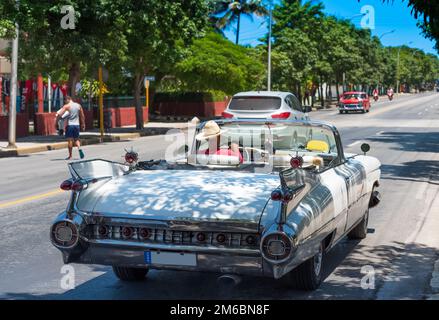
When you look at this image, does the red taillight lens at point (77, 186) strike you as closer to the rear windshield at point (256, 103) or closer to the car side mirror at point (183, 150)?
the car side mirror at point (183, 150)

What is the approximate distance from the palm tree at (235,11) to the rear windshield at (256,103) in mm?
52265

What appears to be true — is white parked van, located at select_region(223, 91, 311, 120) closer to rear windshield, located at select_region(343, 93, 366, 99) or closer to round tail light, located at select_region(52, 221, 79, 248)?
round tail light, located at select_region(52, 221, 79, 248)

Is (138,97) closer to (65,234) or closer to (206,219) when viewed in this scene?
(65,234)

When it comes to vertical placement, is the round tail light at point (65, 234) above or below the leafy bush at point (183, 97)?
below

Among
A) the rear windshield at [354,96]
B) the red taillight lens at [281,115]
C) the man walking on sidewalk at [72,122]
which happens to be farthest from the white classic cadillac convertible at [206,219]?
the rear windshield at [354,96]

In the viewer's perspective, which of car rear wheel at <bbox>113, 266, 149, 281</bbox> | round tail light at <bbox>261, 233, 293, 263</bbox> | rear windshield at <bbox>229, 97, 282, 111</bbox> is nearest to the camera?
round tail light at <bbox>261, 233, 293, 263</bbox>

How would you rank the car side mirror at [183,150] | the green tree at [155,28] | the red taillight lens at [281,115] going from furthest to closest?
the green tree at [155,28]
the red taillight lens at [281,115]
the car side mirror at [183,150]

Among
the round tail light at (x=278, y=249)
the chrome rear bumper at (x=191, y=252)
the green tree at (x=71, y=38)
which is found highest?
the green tree at (x=71, y=38)

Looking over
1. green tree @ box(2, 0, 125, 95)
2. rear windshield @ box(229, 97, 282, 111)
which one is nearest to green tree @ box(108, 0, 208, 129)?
green tree @ box(2, 0, 125, 95)

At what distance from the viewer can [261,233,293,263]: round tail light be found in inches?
202

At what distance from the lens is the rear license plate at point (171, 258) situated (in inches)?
208

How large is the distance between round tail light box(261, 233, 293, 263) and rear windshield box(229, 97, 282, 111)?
16.2 m

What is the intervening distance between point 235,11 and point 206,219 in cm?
7036

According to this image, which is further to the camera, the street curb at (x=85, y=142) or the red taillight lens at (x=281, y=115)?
the street curb at (x=85, y=142)
